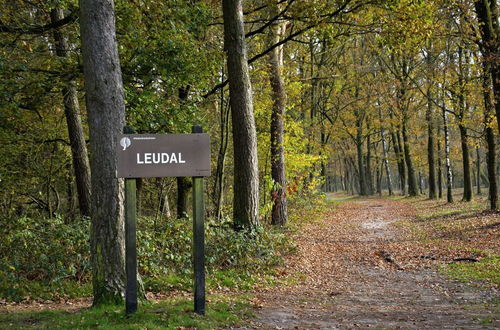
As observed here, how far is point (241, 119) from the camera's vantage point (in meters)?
11.0

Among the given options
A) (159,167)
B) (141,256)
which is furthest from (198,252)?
(141,256)

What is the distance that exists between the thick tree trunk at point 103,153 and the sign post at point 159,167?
A: 42cm

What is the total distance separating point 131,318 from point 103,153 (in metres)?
2.28

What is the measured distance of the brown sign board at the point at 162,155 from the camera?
19.2ft

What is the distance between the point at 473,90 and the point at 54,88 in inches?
770

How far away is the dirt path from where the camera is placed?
21.7 ft

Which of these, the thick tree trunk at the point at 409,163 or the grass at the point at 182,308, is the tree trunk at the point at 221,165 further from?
the thick tree trunk at the point at 409,163

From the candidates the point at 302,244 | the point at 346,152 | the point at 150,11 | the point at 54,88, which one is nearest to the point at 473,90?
the point at 302,244

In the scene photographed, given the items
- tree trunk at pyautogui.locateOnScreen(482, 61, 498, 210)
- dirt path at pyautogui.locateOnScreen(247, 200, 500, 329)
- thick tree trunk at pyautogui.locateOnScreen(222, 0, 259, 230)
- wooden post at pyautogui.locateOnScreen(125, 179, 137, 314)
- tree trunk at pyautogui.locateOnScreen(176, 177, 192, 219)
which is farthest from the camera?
tree trunk at pyautogui.locateOnScreen(482, 61, 498, 210)

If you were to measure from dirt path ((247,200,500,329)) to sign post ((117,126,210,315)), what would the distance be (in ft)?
5.53

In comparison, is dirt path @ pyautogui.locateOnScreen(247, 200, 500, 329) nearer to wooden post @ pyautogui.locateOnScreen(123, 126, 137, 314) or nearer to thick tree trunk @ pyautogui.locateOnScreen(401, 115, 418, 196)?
wooden post @ pyautogui.locateOnScreen(123, 126, 137, 314)

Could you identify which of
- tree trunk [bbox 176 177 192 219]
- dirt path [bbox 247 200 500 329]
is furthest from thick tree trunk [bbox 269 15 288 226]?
tree trunk [bbox 176 177 192 219]

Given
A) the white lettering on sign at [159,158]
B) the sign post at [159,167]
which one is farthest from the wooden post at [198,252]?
the white lettering on sign at [159,158]

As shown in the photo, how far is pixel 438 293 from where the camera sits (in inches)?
336
